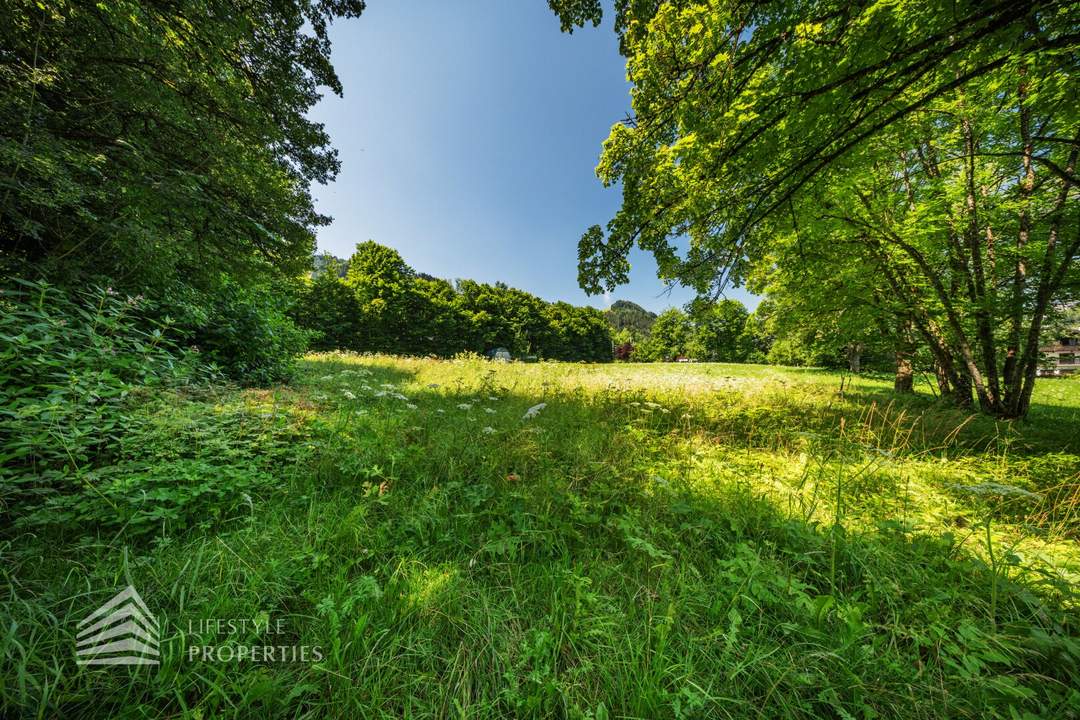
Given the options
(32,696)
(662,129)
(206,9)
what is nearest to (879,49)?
(662,129)

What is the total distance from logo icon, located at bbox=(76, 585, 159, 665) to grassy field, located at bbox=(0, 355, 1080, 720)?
5 cm

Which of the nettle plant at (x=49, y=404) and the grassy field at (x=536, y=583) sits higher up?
the nettle plant at (x=49, y=404)

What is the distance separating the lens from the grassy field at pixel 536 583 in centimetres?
134

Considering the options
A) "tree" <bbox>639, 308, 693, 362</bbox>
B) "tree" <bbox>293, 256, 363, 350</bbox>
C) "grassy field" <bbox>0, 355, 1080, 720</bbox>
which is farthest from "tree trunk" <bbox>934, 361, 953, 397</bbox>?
"tree" <bbox>639, 308, 693, 362</bbox>

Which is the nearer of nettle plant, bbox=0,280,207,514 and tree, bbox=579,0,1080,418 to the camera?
nettle plant, bbox=0,280,207,514

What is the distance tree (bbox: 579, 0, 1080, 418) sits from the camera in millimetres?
2971

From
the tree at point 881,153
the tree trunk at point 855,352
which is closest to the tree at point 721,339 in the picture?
the tree trunk at point 855,352

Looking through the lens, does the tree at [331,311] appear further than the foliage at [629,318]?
No

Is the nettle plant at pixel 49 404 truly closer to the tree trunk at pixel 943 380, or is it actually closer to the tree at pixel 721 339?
the tree trunk at pixel 943 380

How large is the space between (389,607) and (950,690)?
271 cm

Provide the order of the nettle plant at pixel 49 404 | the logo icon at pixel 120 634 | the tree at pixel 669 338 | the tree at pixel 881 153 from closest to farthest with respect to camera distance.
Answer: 1. the logo icon at pixel 120 634
2. the nettle plant at pixel 49 404
3. the tree at pixel 881 153
4. the tree at pixel 669 338

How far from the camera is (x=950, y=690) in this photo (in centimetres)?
A: 138

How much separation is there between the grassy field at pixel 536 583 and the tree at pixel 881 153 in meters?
3.53

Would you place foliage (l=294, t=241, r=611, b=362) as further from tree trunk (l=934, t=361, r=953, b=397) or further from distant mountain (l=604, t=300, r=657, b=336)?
distant mountain (l=604, t=300, r=657, b=336)
